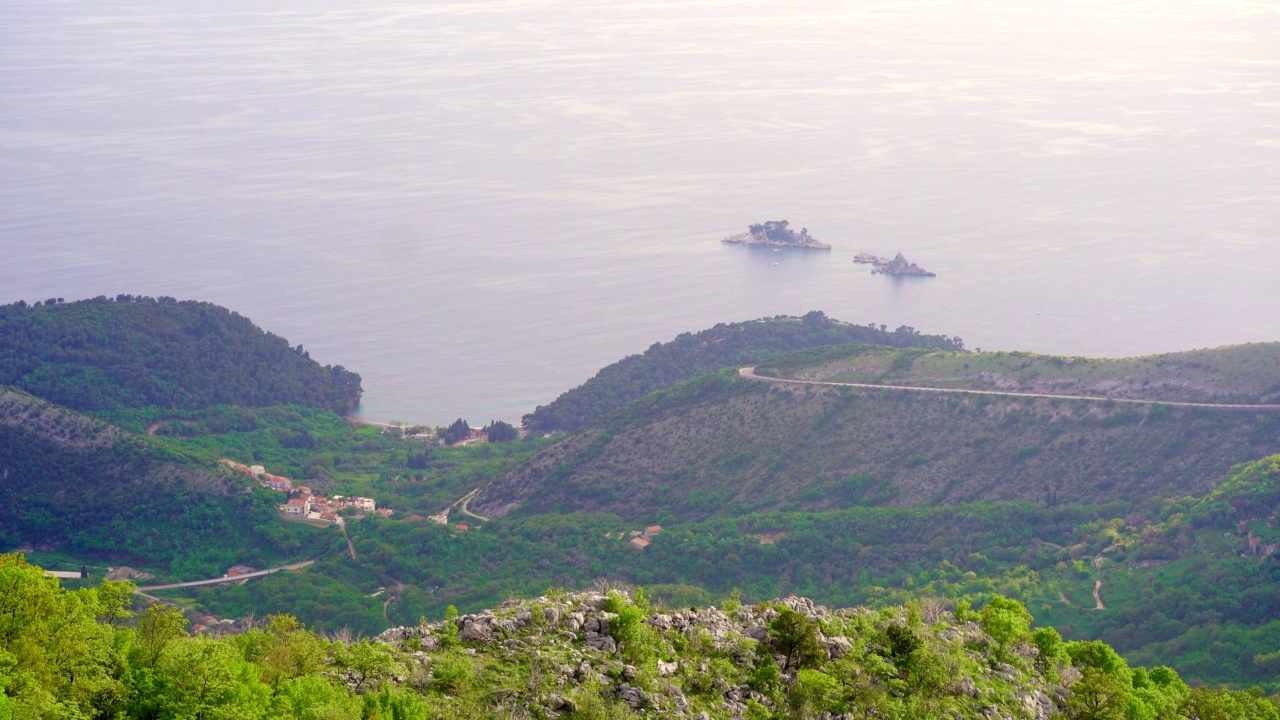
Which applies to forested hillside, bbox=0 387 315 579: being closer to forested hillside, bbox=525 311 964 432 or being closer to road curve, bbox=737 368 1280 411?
forested hillside, bbox=525 311 964 432

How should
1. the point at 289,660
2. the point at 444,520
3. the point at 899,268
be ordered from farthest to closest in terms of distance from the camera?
the point at 899,268 < the point at 444,520 < the point at 289,660

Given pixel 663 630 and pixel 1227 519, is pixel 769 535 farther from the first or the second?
pixel 663 630

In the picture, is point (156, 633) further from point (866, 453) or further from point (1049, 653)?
point (866, 453)

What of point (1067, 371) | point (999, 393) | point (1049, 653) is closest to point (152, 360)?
point (999, 393)

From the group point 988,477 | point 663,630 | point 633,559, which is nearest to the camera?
point 663,630

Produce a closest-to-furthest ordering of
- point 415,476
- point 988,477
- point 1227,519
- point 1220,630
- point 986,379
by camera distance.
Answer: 1. point 1220,630
2. point 1227,519
3. point 988,477
4. point 986,379
5. point 415,476

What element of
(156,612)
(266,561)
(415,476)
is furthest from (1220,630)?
→ (415,476)
